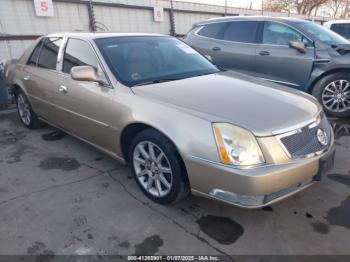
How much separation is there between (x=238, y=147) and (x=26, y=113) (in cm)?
404

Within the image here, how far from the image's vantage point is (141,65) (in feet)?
10.9

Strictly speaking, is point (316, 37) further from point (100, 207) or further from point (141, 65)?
point (100, 207)

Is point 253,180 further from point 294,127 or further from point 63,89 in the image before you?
point 63,89

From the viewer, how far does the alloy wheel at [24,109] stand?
4956 mm

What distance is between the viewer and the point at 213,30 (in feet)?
21.5

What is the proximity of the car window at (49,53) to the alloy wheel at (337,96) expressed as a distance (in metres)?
4.29

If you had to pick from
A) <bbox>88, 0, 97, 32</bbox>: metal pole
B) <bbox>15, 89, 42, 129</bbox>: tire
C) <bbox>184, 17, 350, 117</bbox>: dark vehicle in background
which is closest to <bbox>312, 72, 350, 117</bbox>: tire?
<bbox>184, 17, 350, 117</bbox>: dark vehicle in background

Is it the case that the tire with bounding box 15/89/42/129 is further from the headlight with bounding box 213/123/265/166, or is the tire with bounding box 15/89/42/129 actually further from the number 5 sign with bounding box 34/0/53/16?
the headlight with bounding box 213/123/265/166

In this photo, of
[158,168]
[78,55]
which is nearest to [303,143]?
[158,168]

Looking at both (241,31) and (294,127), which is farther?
(241,31)

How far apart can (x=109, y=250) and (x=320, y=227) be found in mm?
1717

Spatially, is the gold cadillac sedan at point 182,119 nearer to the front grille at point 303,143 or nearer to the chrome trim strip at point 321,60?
the front grille at point 303,143

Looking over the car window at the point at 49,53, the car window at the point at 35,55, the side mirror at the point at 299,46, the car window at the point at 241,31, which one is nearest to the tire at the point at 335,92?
the side mirror at the point at 299,46

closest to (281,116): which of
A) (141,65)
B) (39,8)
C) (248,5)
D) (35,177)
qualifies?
(141,65)
